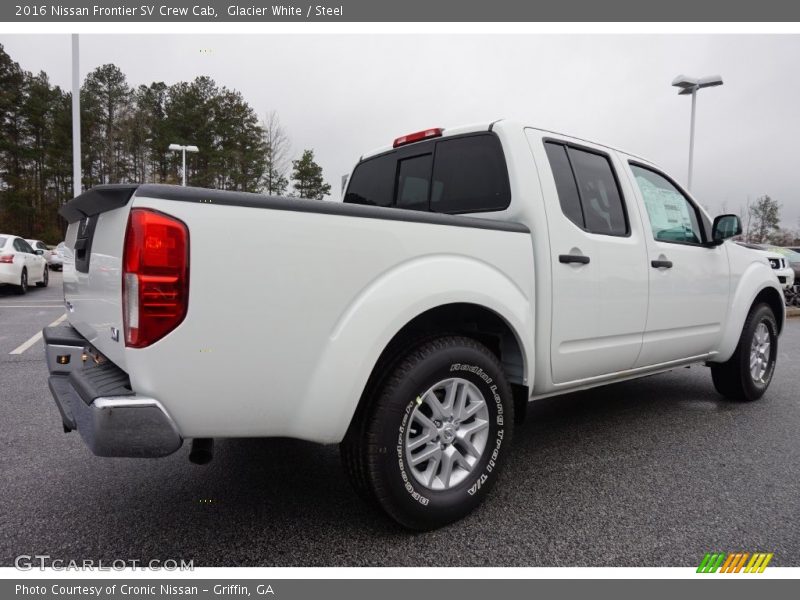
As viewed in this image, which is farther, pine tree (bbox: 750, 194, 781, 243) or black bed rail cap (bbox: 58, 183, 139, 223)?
pine tree (bbox: 750, 194, 781, 243)

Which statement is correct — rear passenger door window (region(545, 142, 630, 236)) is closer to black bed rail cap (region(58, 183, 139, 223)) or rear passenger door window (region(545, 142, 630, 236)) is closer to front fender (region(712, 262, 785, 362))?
front fender (region(712, 262, 785, 362))

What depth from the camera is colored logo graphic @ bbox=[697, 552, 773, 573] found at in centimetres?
221

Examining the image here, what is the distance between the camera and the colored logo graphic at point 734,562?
2.21m

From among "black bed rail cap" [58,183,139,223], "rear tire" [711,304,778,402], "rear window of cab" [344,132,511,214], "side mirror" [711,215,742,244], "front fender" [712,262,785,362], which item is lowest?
"rear tire" [711,304,778,402]

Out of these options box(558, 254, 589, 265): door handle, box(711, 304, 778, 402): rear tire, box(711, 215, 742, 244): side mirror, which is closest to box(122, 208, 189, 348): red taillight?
box(558, 254, 589, 265): door handle

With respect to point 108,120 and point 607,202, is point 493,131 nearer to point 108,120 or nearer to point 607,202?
point 607,202

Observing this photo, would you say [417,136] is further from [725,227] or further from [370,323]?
[725,227]

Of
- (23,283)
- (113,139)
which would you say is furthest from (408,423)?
(113,139)

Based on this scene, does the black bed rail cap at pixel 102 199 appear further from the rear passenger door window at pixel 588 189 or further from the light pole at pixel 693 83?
the light pole at pixel 693 83

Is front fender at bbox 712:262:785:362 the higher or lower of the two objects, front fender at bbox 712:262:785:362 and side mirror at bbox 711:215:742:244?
the lower

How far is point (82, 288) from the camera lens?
104 inches

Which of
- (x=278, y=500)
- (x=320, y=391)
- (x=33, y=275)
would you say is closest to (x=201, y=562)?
(x=278, y=500)

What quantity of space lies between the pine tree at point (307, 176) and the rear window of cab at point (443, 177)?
32.5m

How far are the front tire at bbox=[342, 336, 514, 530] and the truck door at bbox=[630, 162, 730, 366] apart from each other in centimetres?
151
